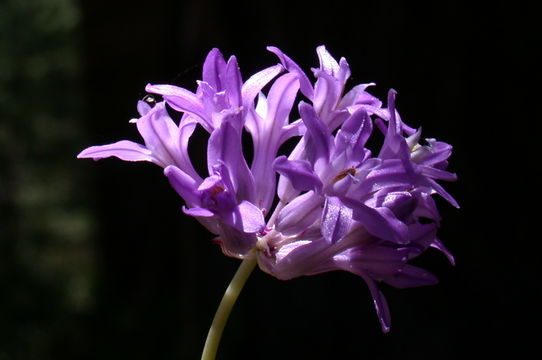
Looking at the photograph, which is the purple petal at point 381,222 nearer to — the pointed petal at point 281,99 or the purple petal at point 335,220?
the purple petal at point 335,220

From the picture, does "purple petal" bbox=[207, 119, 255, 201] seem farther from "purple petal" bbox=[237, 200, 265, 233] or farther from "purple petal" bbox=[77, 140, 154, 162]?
"purple petal" bbox=[77, 140, 154, 162]

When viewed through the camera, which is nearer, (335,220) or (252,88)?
(335,220)

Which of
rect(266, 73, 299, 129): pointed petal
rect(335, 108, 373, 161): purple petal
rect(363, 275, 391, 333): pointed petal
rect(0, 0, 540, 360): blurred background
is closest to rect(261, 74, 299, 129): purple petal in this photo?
rect(266, 73, 299, 129): pointed petal

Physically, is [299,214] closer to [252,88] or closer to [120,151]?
[252,88]

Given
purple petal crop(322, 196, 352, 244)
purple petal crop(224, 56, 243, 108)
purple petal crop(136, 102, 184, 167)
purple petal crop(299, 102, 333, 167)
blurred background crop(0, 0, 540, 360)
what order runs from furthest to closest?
blurred background crop(0, 0, 540, 360)
purple petal crop(136, 102, 184, 167)
purple petal crop(224, 56, 243, 108)
purple petal crop(299, 102, 333, 167)
purple petal crop(322, 196, 352, 244)

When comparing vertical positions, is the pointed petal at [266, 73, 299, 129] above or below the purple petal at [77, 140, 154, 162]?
above

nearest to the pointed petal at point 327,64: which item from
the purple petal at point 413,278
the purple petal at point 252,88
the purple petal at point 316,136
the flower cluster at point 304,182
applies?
the flower cluster at point 304,182

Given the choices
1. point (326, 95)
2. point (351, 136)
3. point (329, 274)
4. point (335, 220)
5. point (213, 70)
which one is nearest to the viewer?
point (335, 220)

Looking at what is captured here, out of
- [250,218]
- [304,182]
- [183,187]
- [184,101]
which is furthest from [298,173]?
[184,101]

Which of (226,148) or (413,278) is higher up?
(226,148)
